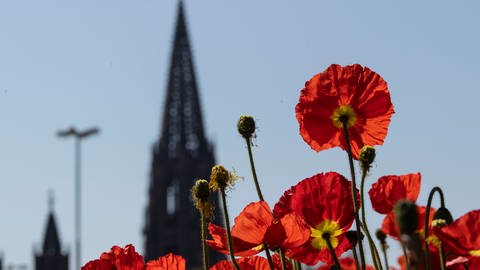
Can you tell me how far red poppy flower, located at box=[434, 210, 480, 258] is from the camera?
1.23 m

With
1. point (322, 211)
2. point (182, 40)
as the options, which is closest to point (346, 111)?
point (322, 211)

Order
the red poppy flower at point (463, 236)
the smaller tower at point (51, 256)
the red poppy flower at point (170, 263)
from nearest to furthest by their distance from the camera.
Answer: the red poppy flower at point (463, 236), the red poppy flower at point (170, 263), the smaller tower at point (51, 256)

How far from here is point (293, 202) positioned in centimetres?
144

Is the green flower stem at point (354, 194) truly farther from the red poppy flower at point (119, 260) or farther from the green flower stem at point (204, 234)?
the red poppy flower at point (119, 260)

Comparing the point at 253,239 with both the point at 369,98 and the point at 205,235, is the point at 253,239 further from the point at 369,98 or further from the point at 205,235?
the point at 369,98

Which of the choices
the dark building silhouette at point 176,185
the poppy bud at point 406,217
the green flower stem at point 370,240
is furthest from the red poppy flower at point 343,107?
the dark building silhouette at point 176,185

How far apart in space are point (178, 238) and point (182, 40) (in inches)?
560

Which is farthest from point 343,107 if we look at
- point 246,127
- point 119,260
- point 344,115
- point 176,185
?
point 176,185

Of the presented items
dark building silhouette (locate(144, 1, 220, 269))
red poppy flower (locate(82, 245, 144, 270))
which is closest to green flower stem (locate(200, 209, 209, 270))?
red poppy flower (locate(82, 245, 144, 270))

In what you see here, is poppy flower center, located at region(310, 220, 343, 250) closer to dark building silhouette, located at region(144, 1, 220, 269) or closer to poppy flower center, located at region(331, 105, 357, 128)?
poppy flower center, located at region(331, 105, 357, 128)

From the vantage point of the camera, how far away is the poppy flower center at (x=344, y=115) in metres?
1.44

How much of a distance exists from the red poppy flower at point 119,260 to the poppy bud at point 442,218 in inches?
15.6

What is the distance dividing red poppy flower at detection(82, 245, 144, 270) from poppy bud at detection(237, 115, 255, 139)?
0.22m

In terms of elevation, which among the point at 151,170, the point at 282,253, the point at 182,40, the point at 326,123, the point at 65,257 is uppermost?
the point at 182,40
